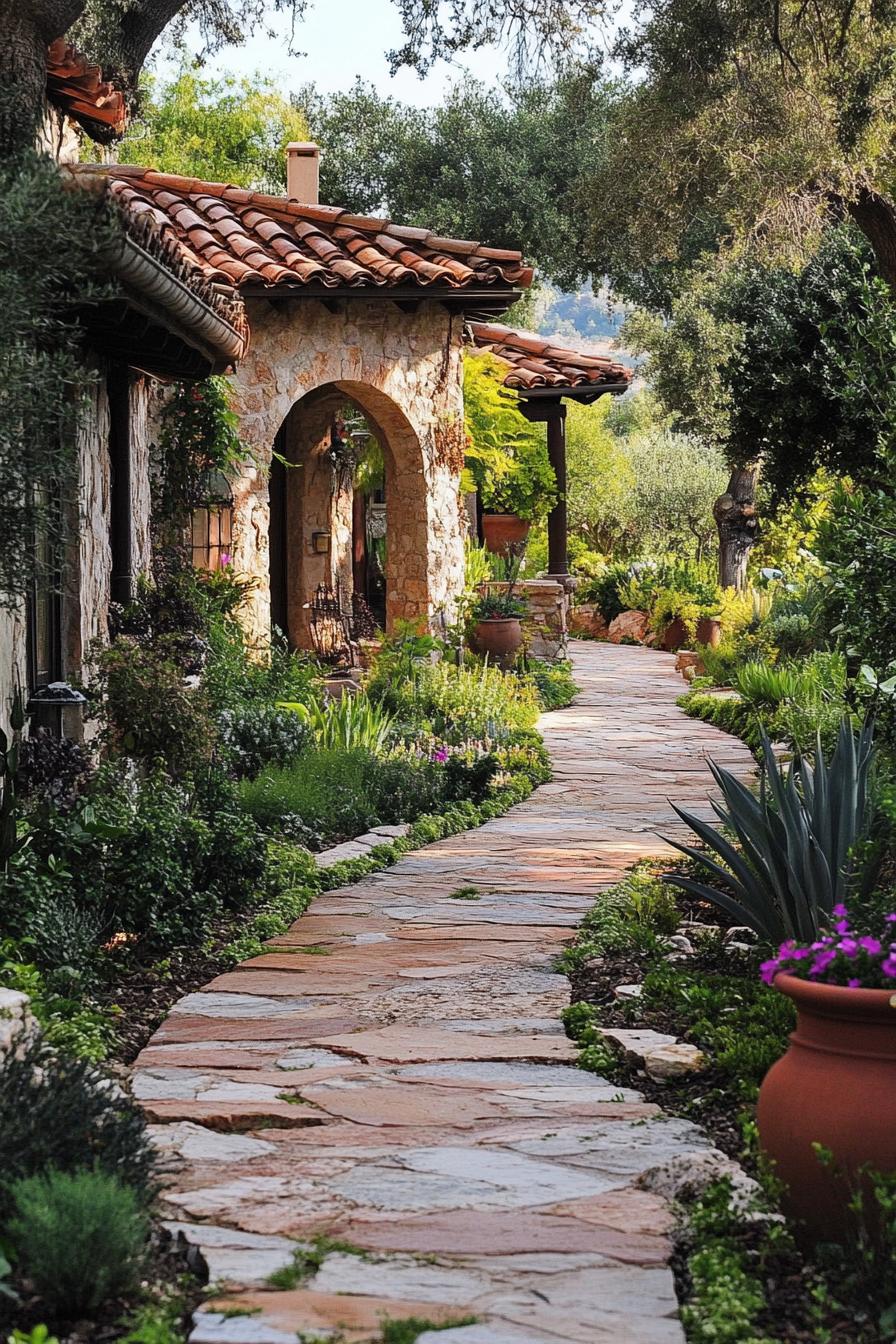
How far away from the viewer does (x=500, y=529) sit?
20.8 meters

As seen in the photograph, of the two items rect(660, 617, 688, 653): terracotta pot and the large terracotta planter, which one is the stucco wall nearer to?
rect(660, 617, 688, 653): terracotta pot

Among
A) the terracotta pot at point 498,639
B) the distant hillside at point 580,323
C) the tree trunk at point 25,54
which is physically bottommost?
the terracotta pot at point 498,639

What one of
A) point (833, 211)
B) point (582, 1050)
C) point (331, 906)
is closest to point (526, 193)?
point (833, 211)

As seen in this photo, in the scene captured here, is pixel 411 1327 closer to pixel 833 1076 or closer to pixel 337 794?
pixel 833 1076

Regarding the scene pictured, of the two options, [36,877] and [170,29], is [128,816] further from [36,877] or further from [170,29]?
[170,29]

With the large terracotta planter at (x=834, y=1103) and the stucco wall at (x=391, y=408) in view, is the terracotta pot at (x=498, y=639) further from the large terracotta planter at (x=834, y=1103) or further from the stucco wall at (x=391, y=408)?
the large terracotta planter at (x=834, y=1103)

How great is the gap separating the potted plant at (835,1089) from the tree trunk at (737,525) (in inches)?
715

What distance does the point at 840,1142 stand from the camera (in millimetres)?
3271

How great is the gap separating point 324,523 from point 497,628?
8.19ft

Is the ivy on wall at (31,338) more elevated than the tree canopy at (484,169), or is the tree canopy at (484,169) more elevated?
the tree canopy at (484,169)

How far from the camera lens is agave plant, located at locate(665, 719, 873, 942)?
518 cm

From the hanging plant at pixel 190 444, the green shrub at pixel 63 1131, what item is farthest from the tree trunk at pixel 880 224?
the green shrub at pixel 63 1131

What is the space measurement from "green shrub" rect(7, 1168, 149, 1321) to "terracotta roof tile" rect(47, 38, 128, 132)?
20.3 ft

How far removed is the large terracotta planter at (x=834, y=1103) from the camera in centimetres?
326
